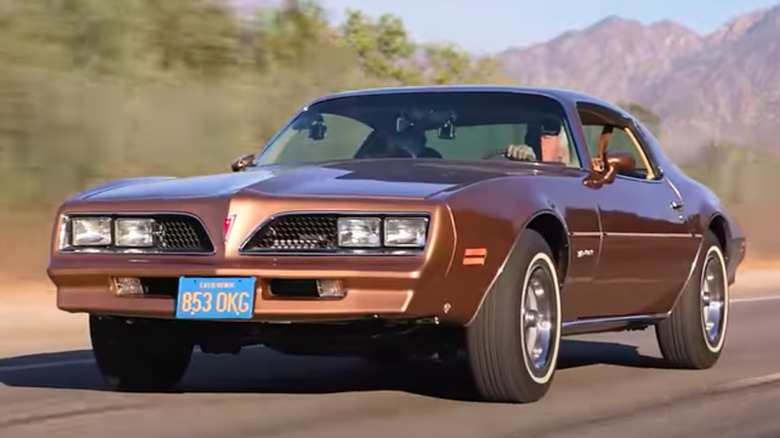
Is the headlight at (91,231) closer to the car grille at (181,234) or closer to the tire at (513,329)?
the car grille at (181,234)

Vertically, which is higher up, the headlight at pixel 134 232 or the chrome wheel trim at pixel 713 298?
the headlight at pixel 134 232

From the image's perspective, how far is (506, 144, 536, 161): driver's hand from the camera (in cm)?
874

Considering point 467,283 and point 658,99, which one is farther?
point 658,99

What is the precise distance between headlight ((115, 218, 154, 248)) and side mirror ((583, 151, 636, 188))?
2.32 metres

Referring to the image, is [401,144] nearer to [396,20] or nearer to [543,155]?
[543,155]

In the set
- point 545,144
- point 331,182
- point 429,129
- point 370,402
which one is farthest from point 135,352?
point 545,144

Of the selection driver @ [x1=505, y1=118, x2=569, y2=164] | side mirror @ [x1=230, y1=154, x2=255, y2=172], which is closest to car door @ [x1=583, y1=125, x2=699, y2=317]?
driver @ [x1=505, y1=118, x2=569, y2=164]

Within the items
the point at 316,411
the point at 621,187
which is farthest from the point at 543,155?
the point at 316,411

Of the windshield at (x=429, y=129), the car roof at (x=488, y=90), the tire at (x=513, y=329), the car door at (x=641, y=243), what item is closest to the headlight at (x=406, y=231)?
the tire at (x=513, y=329)

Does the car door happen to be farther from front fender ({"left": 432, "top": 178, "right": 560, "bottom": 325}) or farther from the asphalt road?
front fender ({"left": 432, "top": 178, "right": 560, "bottom": 325})

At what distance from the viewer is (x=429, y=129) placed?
29.1 ft

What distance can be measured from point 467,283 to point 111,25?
1473cm

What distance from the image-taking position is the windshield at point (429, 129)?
28.9 ft

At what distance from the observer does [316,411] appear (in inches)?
301
